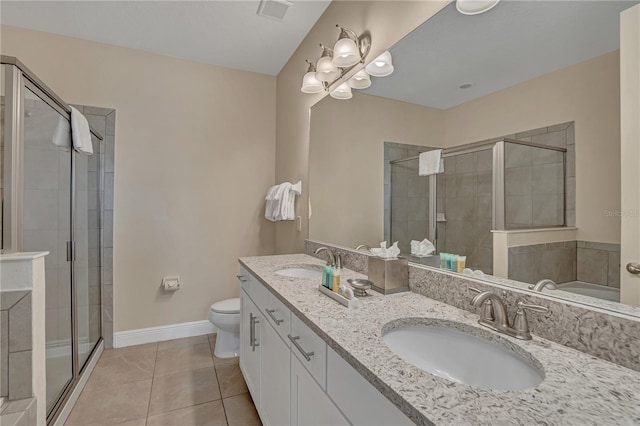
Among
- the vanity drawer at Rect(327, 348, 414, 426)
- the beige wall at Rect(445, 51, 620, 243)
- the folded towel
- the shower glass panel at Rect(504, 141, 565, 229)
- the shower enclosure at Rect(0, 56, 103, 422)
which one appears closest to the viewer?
the vanity drawer at Rect(327, 348, 414, 426)

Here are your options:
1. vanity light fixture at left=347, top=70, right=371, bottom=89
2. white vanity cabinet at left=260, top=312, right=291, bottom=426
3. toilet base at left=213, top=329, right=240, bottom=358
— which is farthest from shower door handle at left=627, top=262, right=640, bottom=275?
toilet base at left=213, top=329, right=240, bottom=358

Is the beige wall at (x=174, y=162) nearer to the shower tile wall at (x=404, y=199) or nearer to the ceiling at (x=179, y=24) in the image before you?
the ceiling at (x=179, y=24)

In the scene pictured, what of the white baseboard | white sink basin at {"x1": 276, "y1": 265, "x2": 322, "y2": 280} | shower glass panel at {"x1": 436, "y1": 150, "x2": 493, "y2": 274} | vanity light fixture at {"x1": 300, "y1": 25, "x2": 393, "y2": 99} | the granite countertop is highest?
vanity light fixture at {"x1": 300, "y1": 25, "x2": 393, "y2": 99}

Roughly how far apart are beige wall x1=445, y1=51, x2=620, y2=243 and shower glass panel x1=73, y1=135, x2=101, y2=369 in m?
2.61

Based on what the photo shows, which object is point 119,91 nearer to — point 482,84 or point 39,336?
point 39,336

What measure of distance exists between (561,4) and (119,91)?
9.82 ft

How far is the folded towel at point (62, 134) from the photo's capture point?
1856 mm

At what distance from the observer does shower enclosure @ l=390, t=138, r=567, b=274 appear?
2.92ft

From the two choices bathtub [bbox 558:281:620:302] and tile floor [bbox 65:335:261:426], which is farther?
Result: tile floor [bbox 65:335:261:426]

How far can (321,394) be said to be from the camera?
908mm

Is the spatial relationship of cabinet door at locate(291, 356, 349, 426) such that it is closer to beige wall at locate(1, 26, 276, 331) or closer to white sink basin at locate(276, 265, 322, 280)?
white sink basin at locate(276, 265, 322, 280)

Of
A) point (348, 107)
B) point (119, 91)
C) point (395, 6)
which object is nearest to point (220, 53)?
point (119, 91)

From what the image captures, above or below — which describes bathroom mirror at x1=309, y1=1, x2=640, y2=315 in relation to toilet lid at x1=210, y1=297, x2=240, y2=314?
above

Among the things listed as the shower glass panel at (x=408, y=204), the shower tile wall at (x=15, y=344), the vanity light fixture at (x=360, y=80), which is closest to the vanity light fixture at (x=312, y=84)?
the vanity light fixture at (x=360, y=80)
